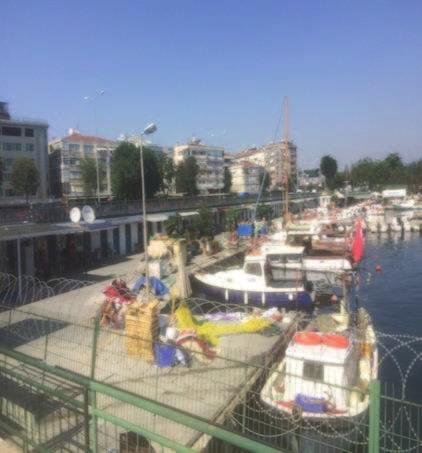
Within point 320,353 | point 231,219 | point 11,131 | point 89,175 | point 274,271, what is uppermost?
point 11,131

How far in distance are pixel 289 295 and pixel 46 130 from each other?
7756 cm

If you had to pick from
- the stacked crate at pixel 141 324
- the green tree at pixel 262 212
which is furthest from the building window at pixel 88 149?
the stacked crate at pixel 141 324

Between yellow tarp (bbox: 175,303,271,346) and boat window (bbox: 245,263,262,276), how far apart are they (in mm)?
7579

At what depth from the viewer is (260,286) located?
942 inches

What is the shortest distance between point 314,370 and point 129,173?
156ft

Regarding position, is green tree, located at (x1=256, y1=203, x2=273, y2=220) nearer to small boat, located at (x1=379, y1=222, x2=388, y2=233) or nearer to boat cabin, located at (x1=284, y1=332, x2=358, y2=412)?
small boat, located at (x1=379, y1=222, x2=388, y2=233)

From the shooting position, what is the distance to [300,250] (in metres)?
26.5

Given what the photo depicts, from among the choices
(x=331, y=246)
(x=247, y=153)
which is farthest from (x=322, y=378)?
(x=247, y=153)

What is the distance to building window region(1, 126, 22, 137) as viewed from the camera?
83.7 metres

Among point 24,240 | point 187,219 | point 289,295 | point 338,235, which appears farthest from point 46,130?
point 289,295

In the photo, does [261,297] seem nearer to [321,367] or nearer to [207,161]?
[321,367]

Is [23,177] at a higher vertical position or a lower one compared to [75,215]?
higher

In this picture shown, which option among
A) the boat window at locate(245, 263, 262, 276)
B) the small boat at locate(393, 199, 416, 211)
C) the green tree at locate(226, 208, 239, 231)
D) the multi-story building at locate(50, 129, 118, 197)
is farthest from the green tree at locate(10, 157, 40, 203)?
the small boat at locate(393, 199, 416, 211)

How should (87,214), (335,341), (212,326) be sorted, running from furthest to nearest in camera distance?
(87,214)
(212,326)
(335,341)
